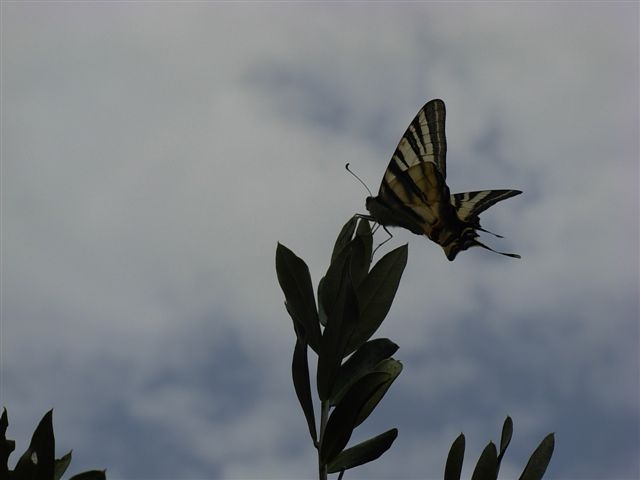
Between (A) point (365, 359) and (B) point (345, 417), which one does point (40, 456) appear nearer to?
(B) point (345, 417)

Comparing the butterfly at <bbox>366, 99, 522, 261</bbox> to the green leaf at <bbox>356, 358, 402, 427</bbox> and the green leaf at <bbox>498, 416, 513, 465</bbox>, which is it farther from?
the green leaf at <bbox>498, 416, 513, 465</bbox>

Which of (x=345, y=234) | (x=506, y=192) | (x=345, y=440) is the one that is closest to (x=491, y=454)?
(x=345, y=440)

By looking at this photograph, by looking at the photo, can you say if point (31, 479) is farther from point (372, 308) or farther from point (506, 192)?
point (506, 192)

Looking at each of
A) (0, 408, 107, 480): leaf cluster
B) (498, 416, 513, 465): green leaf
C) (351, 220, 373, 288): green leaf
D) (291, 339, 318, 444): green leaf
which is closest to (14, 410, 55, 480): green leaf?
(0, 408, 107, 480): leaf cluster

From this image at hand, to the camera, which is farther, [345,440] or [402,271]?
[402,271]

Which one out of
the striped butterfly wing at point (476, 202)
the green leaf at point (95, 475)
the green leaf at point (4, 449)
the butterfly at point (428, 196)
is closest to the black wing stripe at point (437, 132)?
the butterfly at point (428, 196)

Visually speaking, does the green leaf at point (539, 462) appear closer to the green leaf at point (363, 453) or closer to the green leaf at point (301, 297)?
the green leaf at point (363, 453)

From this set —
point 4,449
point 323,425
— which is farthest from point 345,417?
point 4,449
